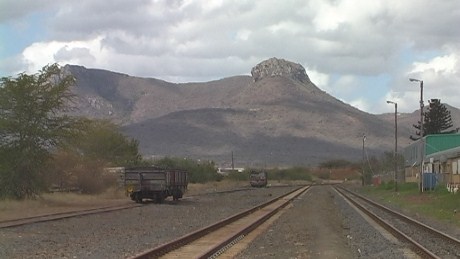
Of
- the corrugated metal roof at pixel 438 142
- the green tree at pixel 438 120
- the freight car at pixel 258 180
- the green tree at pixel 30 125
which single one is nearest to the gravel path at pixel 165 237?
the green tree at pixel 30 125

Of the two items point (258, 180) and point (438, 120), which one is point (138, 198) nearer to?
point (258, 180)

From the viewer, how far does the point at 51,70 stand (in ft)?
161

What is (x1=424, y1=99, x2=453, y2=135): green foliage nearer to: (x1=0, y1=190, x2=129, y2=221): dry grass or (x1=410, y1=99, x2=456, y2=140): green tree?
(x1=410, y1=99, x2=456, y2=140): green tree

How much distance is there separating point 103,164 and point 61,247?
1943 inches

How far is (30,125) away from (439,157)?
1806 inches

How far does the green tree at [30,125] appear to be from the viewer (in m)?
45.8

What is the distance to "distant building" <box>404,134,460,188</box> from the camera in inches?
2542

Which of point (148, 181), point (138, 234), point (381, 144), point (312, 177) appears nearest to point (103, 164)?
point (148, 181)

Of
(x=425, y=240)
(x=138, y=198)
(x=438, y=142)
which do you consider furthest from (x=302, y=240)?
(x=438, y=142)

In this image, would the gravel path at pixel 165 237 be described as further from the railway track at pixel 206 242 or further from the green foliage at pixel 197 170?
the green foliage at pixel 197 170

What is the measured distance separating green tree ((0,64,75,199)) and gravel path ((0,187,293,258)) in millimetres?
9895

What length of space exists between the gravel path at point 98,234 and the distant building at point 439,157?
3221cm

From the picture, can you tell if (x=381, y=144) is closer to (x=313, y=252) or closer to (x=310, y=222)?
(x=310, y=222)

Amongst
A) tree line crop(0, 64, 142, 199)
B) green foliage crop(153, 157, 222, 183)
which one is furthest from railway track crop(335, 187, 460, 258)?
green foliage crop(153, 157, 222, 183)
